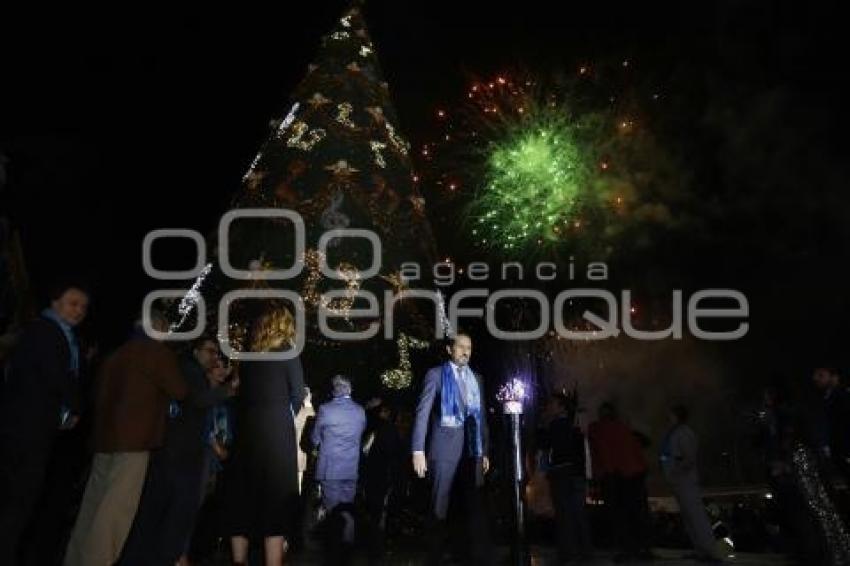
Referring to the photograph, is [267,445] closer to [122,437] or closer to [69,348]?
[122,437]

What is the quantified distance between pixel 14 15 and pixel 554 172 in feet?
42.3

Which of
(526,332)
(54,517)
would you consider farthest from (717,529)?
(54,517)

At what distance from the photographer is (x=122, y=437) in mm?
4840

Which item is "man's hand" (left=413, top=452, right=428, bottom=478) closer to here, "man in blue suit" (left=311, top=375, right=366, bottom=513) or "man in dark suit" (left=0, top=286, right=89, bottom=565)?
"man in blue suit" (left=311, top=375, right=366, bottom=513)

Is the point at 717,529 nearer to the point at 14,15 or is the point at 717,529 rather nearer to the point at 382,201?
the point at 382,201

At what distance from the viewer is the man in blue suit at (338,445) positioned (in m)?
8.12

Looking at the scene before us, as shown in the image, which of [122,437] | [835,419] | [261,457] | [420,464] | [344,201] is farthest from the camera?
[344,201]

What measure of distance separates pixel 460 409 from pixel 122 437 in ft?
8.55

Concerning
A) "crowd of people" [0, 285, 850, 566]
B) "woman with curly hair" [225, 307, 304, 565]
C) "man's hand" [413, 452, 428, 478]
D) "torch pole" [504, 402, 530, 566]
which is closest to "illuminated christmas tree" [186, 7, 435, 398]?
"crowd of people" [0, 285, 850, 566]

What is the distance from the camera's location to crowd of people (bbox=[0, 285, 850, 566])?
190 inches

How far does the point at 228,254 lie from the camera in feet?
46.6

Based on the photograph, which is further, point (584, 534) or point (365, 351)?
point (365, 351)

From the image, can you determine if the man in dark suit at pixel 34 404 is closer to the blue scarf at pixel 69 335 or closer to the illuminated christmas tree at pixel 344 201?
the blue scarf at pixel 69 335

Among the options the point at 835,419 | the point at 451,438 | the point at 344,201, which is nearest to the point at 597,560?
the point at 835,419
